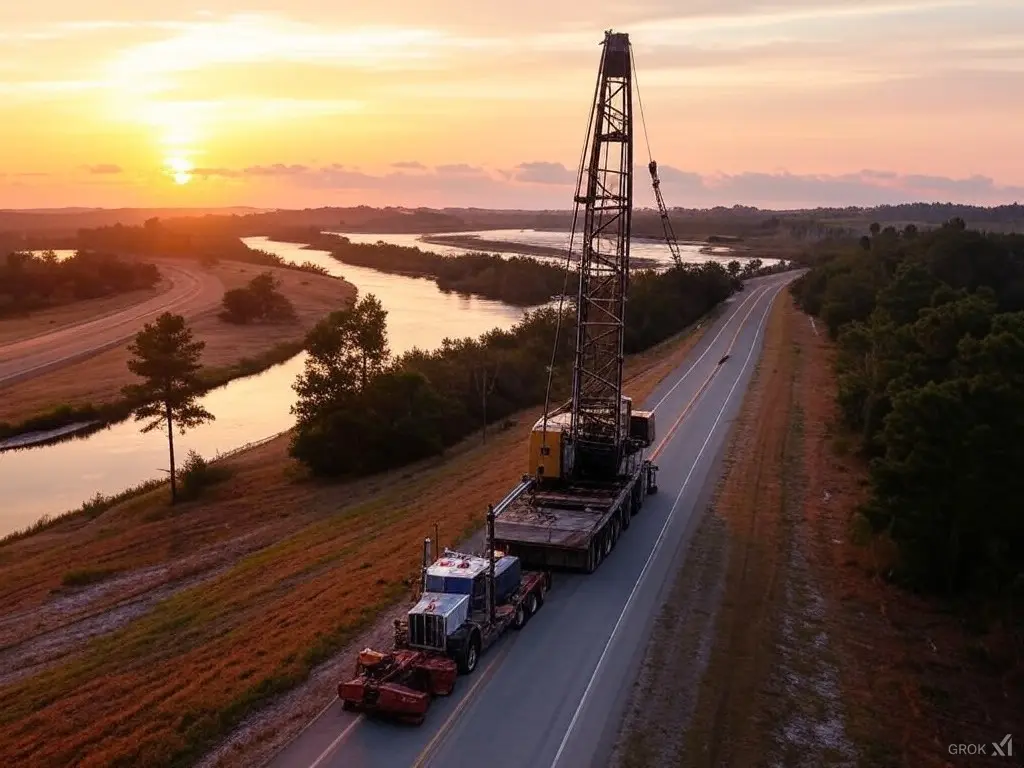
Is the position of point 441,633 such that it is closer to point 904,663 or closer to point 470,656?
point 470,656

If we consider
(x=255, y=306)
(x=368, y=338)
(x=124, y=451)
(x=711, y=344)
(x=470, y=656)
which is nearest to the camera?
(x=470, y=656)

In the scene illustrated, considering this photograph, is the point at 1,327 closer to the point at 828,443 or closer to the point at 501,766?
the point at 828,443

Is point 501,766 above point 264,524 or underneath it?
above

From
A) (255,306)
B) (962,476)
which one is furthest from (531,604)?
(255,306)

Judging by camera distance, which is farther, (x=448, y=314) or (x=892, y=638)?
(x=448, y=314)

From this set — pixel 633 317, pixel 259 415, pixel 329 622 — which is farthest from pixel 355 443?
pixel 633 317

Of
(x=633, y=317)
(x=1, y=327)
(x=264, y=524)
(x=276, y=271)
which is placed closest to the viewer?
(x=264, y=524)
